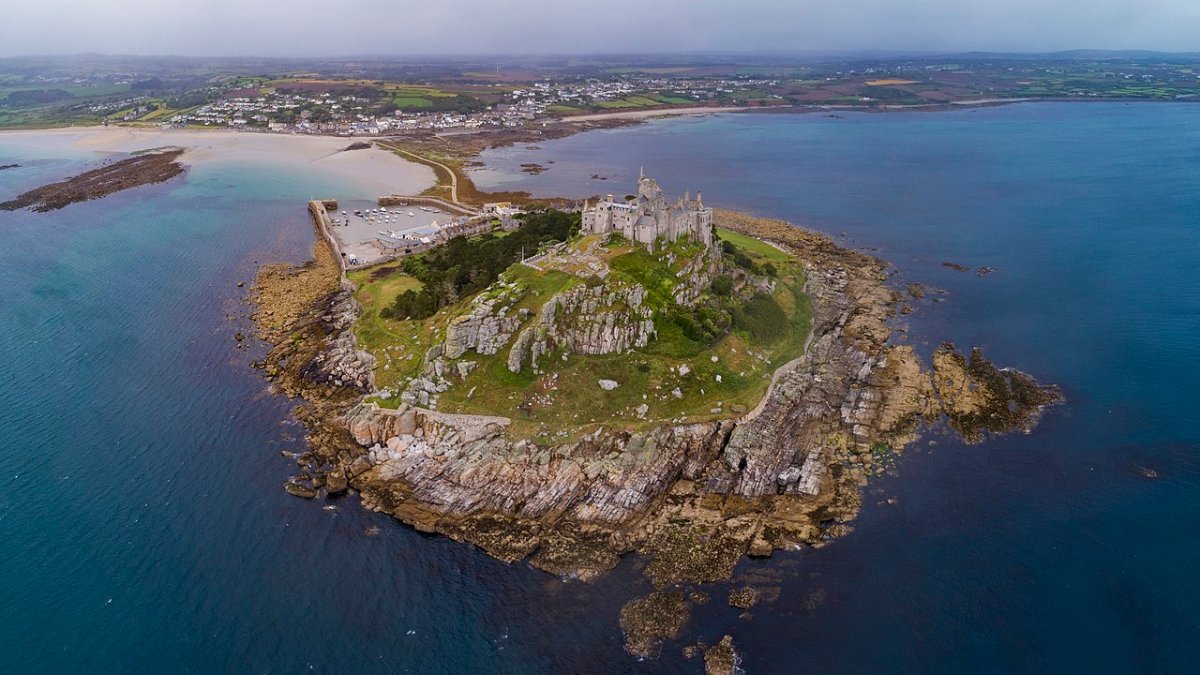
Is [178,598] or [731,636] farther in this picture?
[178,598]

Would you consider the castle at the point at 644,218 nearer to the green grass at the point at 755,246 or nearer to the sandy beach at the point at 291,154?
the green grass at the point at 755,246

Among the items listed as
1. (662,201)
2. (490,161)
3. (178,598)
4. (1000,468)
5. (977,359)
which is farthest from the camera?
(490,161)

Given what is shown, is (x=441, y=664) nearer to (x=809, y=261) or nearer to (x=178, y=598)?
(x=178, y=598)

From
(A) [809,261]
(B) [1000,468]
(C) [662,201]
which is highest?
(C) [662,201]

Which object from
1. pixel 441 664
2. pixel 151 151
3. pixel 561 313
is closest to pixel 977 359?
pixel 561 313

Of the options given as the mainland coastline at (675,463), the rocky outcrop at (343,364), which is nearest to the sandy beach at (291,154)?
the rocky outcrop at (343,364)

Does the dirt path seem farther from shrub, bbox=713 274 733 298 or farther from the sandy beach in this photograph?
shrub, bbox=713 274 733 298
